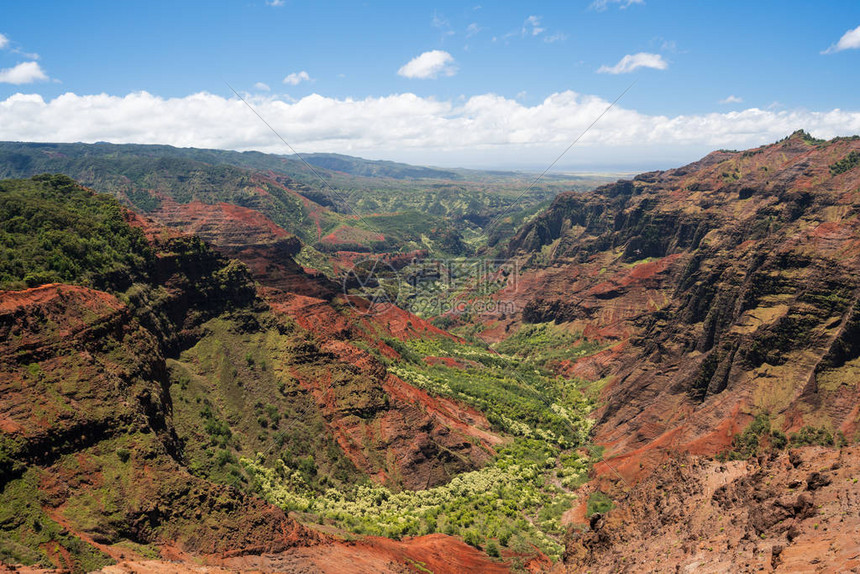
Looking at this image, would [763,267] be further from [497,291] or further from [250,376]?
[497,291]

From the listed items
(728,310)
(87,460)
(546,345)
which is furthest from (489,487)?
(546,345)

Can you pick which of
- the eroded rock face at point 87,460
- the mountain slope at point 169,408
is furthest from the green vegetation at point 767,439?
the eroded rock face at point 87,460

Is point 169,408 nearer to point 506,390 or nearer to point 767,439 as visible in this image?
point 767,439

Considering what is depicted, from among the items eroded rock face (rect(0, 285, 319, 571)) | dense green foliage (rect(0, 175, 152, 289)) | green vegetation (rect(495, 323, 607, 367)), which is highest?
dense green foliage (rect(0, 175, 152, 289))

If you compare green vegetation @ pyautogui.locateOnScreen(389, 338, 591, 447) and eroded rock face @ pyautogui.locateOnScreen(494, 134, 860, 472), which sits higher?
eroded rock face @ pyautogui.locateOnScreen(494, 134, 860, 472)

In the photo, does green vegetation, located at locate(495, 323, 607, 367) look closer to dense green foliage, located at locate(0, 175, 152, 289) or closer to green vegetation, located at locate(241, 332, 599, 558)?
green vegetation, located at locate(241, 332, 599, 558)

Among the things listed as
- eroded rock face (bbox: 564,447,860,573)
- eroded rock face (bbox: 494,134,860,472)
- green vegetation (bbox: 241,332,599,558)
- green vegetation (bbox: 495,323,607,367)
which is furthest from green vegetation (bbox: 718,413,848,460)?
green vegetation (bbox: 495,323,607,367)
